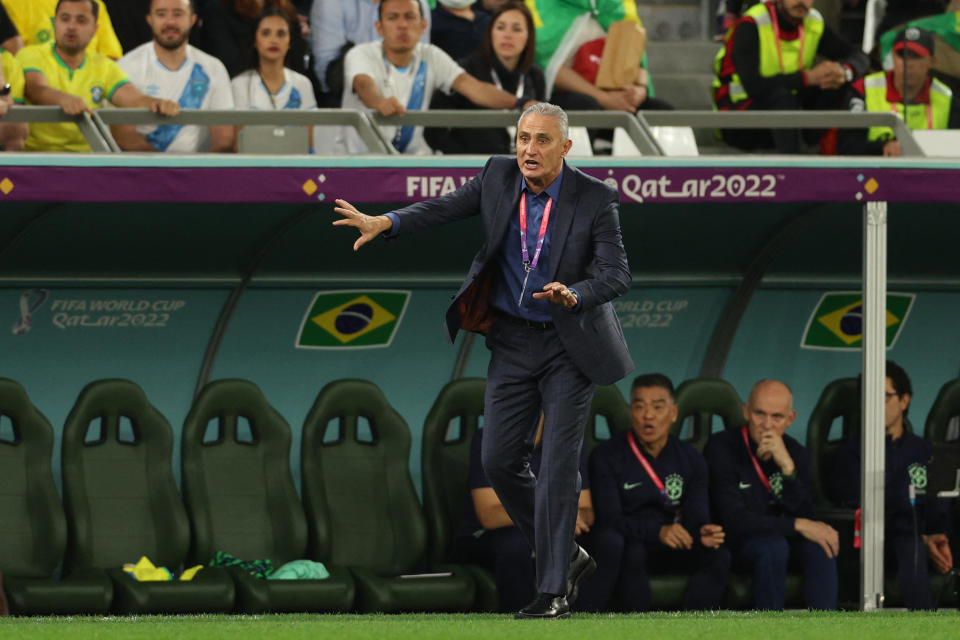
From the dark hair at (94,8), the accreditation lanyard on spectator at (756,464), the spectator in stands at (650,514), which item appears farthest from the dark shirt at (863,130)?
the dark hair at (94,8)

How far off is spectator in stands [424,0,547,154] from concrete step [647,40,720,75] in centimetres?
282

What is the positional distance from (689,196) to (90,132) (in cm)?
278

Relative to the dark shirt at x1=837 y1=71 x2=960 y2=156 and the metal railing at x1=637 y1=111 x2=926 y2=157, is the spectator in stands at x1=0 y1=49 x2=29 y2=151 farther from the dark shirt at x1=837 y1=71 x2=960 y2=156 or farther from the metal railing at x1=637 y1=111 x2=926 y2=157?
the dark shirt at x1=837 y1=71 x2=960 y2=156

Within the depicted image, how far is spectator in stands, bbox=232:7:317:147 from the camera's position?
9.77 meters

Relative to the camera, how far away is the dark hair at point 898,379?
9.52 meters

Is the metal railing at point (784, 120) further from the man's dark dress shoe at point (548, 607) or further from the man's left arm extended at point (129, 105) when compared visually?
the man's dark dress shoe at point (548, 607)

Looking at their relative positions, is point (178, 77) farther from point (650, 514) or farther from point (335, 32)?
point (650, 514)

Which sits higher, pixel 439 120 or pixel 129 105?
pixel 129 105

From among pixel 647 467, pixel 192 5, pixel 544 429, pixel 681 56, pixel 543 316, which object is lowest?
pixel 647 467

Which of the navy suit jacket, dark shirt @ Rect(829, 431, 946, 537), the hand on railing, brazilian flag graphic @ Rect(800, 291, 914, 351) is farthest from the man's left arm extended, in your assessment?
the hand on railing

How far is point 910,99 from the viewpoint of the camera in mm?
10516

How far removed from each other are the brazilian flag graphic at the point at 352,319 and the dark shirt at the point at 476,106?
2.83 ft

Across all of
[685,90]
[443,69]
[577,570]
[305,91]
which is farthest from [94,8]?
[577,570]

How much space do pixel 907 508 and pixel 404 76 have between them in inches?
138
